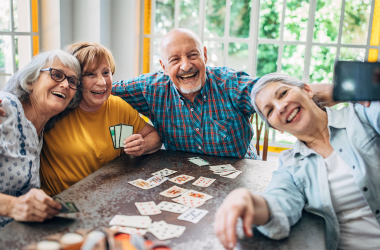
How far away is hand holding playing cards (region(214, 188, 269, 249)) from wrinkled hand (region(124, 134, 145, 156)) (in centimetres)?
107

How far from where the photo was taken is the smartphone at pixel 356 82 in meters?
0.94

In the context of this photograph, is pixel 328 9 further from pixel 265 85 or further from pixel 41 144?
pixel 41 144

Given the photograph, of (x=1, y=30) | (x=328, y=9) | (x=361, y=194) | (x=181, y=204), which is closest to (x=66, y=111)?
(x=181, y=204)

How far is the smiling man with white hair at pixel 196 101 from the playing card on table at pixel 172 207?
96 cm

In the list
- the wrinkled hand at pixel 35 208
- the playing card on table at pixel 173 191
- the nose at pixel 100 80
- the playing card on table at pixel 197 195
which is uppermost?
the nose at pixel 100 80

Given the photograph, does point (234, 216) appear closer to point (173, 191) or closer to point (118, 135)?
point (173, 191)

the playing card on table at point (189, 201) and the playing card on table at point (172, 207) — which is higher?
the playing card on table at point (172, 207)

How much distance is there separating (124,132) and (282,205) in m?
1.21

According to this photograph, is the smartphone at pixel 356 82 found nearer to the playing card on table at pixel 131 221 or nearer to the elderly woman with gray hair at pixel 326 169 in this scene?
the elderly woman with gray hair at pixel 326 169

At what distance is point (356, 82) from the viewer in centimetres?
95

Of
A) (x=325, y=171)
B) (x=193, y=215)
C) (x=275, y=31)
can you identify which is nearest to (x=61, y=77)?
(x=193, y=215)

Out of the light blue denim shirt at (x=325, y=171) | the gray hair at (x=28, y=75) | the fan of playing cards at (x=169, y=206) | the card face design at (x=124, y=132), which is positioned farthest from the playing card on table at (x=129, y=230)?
the gray hair at (x=28, y=75)

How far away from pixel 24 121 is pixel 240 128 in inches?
56.6

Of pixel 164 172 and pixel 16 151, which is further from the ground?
pixel 16 151
